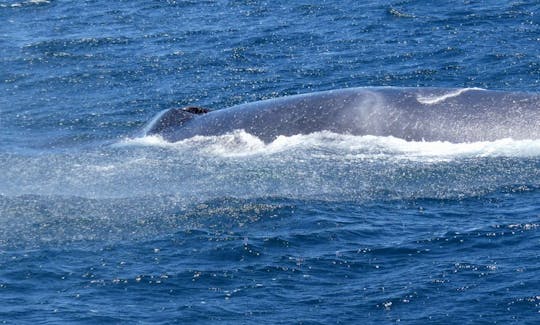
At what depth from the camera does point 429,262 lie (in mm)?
19797

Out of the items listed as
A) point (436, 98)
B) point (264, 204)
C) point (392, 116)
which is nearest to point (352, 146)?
point (392, 116)

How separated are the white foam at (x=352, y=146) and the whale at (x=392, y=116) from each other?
18 cm

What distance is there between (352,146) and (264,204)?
394cm

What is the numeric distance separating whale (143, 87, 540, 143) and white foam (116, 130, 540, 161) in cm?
18

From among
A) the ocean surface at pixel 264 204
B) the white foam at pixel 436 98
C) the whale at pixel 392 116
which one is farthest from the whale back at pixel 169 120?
the white foam at pixel 436 98

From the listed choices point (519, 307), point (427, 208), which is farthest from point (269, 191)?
point (519, 307)

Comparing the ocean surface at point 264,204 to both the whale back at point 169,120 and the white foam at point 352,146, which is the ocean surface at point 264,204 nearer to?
the white foam at point 352,146

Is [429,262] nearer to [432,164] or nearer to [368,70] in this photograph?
[432,164]

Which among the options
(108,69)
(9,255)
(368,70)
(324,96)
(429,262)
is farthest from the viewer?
(108,69)

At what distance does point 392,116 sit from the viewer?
26.5m

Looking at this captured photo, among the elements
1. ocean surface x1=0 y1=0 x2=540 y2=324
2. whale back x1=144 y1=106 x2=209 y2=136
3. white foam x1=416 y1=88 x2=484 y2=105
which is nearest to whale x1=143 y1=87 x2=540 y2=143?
white foam x1=416 y1=88 x2=484 y2=105

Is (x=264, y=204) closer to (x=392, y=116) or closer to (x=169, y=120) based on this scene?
(x=392, y=116)

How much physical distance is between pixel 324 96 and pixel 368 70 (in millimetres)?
8641

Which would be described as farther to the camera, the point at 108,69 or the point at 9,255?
the point at 108,69
